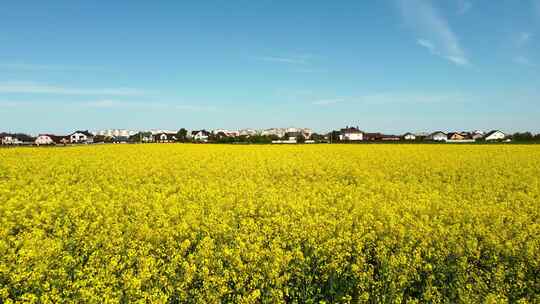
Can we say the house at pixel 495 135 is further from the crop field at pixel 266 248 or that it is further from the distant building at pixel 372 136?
the crop field at pixel 266 248

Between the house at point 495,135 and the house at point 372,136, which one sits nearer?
the house at point 495,135

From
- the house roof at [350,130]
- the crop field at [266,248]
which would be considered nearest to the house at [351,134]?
the house roof at [350,130]

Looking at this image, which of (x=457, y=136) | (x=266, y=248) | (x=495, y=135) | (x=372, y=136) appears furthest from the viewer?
(x=457, y=136)

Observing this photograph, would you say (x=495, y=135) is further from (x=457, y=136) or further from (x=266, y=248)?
(x=266, y=248)

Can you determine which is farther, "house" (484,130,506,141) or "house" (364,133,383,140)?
"house" (364,133,383,140)

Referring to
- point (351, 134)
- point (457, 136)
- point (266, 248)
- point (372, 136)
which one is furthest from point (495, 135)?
point (266, 248)

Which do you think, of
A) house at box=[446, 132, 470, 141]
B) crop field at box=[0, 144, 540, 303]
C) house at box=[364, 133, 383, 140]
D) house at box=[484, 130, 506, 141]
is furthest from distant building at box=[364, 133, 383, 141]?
crop field at box=[0, 144, 540, 303]

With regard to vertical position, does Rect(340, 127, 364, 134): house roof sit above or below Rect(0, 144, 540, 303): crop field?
above

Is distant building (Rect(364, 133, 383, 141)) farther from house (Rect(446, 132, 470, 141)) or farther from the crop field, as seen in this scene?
the crop field

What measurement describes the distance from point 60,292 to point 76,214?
369cm

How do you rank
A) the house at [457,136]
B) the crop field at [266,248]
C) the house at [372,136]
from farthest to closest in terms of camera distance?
the house at [457,136] → the house at [372,136] → the crop field at [266,248]

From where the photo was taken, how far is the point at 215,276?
5598 mm

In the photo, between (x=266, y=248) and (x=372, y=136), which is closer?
(x=266, y=248)

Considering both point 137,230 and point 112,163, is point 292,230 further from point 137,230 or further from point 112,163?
point 112,163
